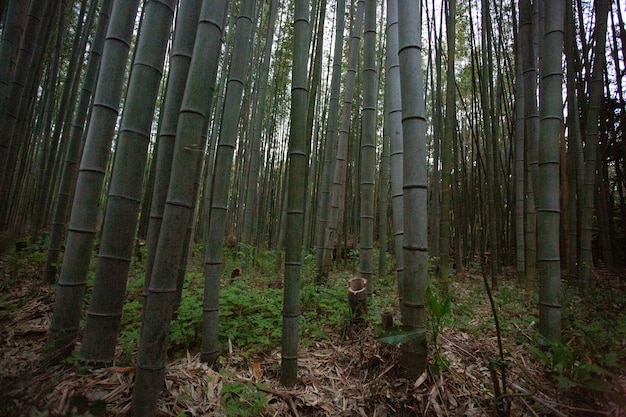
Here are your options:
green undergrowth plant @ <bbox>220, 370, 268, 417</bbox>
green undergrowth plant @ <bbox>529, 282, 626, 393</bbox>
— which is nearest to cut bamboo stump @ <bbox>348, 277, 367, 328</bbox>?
green undergrowth plant @ <bbox>220, 370, 268, 417</bbox>

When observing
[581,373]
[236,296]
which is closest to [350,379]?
[581,373]

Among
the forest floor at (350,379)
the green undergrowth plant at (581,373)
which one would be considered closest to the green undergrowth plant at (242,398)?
the forest floor at (350,379)

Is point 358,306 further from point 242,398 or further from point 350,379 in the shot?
point 242,398

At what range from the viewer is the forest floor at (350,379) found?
3.52 ft

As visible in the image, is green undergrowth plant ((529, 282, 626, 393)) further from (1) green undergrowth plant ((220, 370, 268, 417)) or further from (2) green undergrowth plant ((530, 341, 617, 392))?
(1) green undergrowth plant ((220, 370, 268, 417))

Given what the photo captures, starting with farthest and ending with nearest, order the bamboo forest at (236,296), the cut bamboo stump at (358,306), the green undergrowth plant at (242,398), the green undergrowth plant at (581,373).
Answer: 1. the cut bamboo stump at (358,306)
2. the green undergrowth plant at (242,398)
3. the bamboo forest at (236,296)
4. the green undergrowth plant at (581,373)

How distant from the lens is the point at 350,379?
5.31 ft

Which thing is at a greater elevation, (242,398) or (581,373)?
(581,373)

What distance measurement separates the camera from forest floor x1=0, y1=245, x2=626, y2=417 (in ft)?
3.52

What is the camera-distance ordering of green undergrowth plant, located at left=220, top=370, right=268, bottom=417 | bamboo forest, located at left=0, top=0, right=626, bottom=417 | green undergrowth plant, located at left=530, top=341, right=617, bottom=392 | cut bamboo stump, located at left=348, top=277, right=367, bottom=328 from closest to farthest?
1. green undergrowth plant, located at left=530, top=341, right=617, bottom=392
2. bamboo forest, located at left=0, top=0, right=626, bottom=417
3. green undergrowth plant, located at left=220, top=370, right=268, bottom=417
4. cut bamboo stump, located at left=348, top=277, right=367, bottom=328

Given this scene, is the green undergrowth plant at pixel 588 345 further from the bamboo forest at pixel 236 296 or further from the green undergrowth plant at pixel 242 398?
the green undergrowth plant at pixel 242 398

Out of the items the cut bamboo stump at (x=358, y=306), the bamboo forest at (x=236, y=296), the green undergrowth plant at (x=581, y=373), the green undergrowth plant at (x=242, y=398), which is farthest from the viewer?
the cut bamboo stump at (x=358, y=306)

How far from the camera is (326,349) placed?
1914 mm

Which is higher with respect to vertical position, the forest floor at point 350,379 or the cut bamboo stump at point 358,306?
the cut bamboo stump at point 358,306
